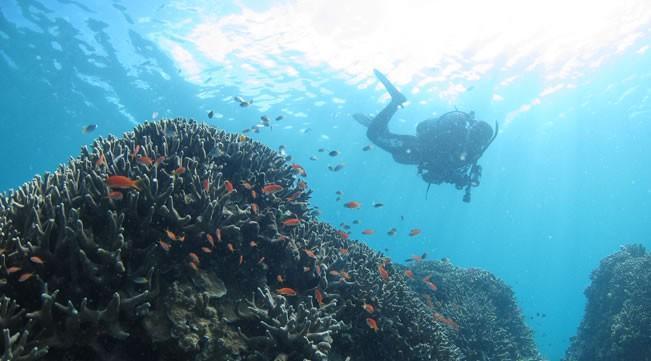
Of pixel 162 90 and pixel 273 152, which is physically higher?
pixel 162 90

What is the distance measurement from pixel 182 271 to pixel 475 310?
1010cm

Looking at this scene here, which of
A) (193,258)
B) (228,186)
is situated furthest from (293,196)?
(193,258)

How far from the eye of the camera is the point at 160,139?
639 centimetres

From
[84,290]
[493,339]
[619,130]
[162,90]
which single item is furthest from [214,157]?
[619,130]

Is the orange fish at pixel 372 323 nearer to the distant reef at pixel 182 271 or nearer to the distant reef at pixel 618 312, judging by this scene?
the distant reef at pixel 182 271

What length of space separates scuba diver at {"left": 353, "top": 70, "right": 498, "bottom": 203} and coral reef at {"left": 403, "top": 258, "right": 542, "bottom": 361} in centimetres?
340

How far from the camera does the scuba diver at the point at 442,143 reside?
1446 cm

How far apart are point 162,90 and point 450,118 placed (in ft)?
95.2

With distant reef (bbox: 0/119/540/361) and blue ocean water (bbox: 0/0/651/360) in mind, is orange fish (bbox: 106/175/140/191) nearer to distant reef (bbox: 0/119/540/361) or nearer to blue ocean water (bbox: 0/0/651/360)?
distant reef (bbox: 0/119/540/361)

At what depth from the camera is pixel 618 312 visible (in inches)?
496

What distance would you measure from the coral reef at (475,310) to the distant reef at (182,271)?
3320mm

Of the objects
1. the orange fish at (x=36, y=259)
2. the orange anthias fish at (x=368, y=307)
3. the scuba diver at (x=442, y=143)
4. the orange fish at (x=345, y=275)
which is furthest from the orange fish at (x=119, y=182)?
the scuba diver at (x=442, y=143)

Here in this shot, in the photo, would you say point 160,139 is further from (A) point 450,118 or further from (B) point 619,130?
(B) point 619,130

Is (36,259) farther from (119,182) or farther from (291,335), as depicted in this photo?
(291,335)
